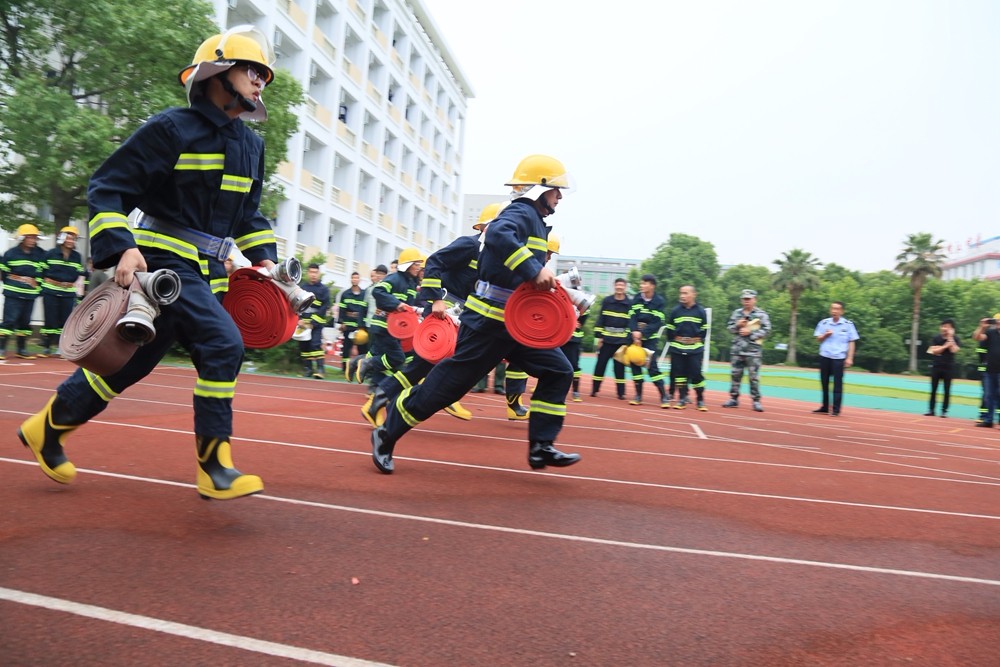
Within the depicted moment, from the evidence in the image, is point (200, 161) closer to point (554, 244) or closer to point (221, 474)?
point (221, 474)

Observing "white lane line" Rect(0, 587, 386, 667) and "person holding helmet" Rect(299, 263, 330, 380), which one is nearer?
"white lane line" Rect(0, 587, 386, 667)

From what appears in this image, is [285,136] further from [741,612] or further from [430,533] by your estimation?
[741,612]

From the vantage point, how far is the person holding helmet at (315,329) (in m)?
14.4

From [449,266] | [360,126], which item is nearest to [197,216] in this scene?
[449,266]

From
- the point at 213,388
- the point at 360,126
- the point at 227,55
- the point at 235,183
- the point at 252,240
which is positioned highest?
the point at 360,126

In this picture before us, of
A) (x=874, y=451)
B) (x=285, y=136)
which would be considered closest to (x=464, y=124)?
(x=285, y=136)

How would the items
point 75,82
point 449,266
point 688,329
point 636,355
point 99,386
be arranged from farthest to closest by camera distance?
point 75,82 → point 688,329 → point 636,355 → point 449,266 → point 99,386

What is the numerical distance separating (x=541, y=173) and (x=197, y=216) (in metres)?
2.46

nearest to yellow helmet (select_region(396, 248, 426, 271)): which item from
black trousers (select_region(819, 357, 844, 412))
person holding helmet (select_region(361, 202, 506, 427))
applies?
person holding helmet (select_region(361, 202, 506, 427))

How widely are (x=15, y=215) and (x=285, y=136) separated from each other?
221 inches

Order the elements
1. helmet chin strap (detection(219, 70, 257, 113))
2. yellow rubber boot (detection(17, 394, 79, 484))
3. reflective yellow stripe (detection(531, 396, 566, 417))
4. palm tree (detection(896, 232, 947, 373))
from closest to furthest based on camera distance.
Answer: helmet chin strap (detection(219, 70, 257, 113)), yellow rubber boot (detection(17, 394, 79, 484)), reflective yellow stripe (detection(531, 396, 566, 417)), palm tree (detection(896, 232, 947, 373))

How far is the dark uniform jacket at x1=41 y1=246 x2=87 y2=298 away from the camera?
43.2 ft

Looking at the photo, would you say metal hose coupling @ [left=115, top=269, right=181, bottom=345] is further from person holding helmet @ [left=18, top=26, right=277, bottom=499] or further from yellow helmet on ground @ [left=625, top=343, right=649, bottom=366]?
yellow helmet on ground @ [left=625, top=343, right=649, bottom=366]

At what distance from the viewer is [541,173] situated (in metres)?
5.36
